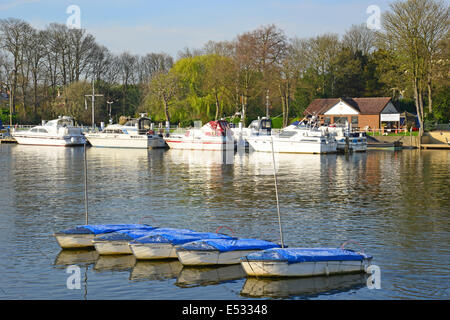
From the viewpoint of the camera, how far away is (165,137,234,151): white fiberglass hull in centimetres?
8650

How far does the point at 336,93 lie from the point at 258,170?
60.5 m

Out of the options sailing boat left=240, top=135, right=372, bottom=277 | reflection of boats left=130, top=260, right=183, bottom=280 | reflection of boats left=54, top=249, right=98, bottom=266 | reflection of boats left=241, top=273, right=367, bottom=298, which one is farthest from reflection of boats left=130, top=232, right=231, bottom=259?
reflection of boats left=241, top=273, right=367, bottom=298

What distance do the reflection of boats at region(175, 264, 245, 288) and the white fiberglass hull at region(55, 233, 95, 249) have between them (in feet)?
15.3

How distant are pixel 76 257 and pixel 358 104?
3399 inches

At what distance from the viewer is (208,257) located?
69.7 ft

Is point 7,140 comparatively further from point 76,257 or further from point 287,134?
point 76,257

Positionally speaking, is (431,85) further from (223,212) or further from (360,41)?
(223,212)

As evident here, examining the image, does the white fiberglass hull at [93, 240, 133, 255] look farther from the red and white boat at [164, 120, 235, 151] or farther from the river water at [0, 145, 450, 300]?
the red and white boat at [164, 120, 235, 151]

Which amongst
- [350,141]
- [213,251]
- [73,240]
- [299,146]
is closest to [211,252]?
[213,251]

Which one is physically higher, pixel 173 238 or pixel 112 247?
pixel 173 238

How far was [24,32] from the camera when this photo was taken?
105750mm

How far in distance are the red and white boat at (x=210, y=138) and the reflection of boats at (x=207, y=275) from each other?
2569 inches

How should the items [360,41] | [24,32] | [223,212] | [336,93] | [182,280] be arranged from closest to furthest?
[182,280]
[223,212]
[24,32]
[336,93]
[360,41]
